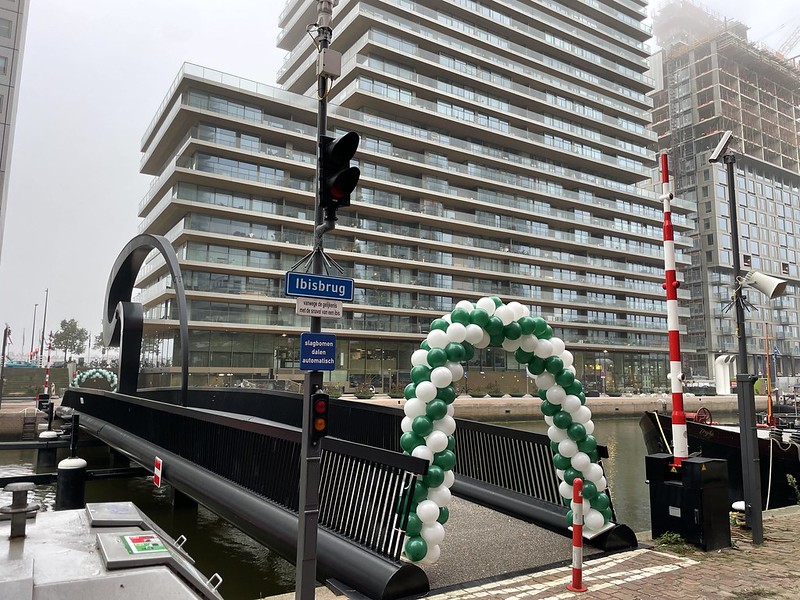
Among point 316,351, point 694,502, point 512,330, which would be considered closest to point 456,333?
point 512,330

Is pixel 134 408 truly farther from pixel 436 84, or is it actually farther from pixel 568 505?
pixel 436 84

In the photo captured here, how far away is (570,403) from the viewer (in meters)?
6.85

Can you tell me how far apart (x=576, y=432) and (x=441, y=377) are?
1.97 meters

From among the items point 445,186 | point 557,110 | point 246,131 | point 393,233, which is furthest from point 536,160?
point 246,131

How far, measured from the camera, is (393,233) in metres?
49.2

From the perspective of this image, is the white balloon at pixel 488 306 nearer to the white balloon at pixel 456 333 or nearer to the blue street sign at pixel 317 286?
the white balloon at pixel 456 333

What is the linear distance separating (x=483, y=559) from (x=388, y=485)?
5.08 ft

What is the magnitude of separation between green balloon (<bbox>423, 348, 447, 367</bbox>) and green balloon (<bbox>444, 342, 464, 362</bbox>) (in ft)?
0.20

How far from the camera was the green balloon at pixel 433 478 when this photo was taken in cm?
580

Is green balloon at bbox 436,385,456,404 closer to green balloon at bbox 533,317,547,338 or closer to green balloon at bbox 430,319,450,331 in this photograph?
green balloon at bbox 430,319,450,331

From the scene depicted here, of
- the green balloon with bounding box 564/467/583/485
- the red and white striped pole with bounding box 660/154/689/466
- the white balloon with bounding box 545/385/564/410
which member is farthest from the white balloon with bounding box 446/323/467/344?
the red and white striped pole with bounding box 660/154/689/466

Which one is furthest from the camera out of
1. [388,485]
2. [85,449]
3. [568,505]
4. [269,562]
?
[85,449]

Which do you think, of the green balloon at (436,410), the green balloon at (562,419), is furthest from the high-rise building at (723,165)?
the green balloon at (436,410)

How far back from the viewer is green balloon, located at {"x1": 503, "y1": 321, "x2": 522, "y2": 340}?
6.73 meters
